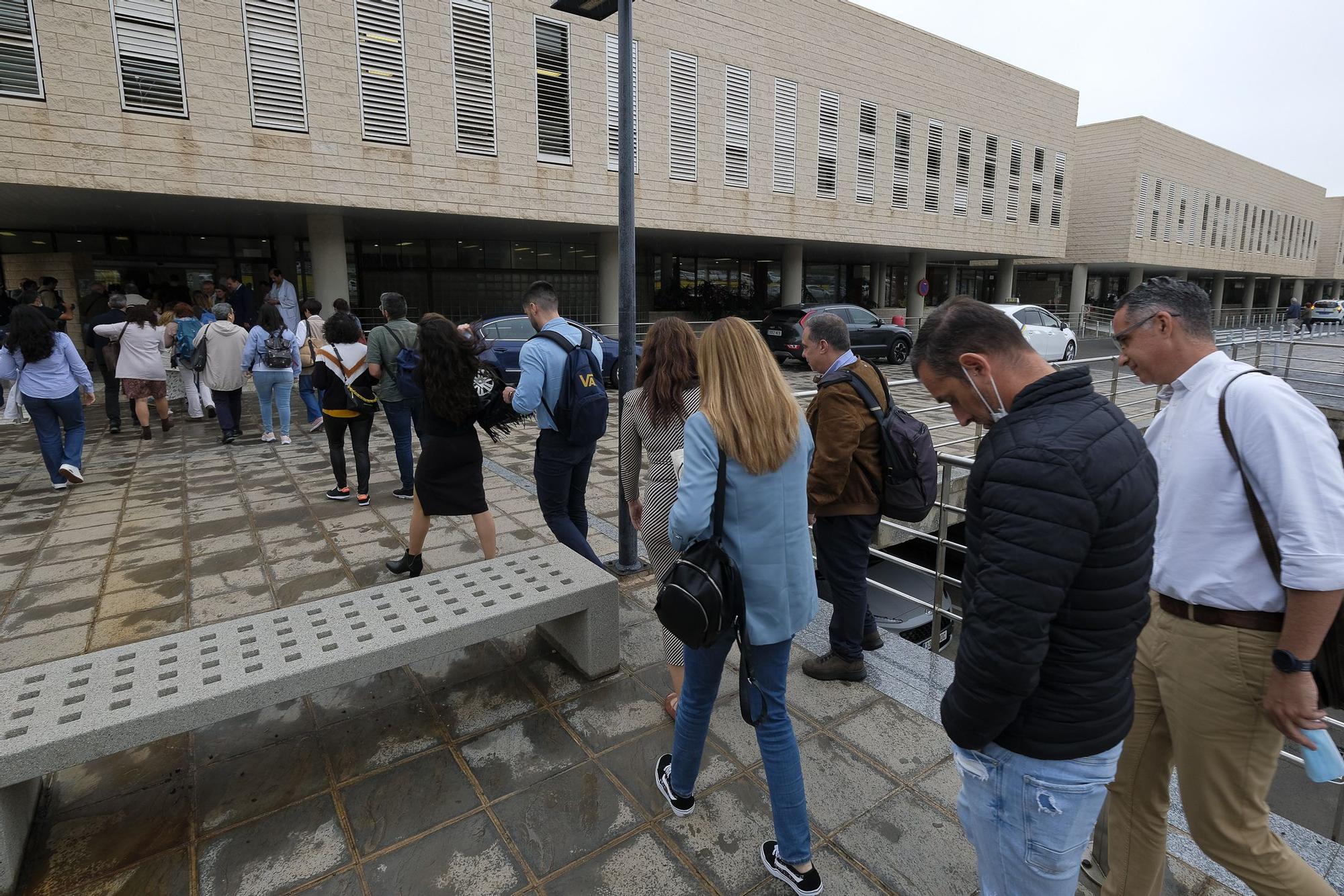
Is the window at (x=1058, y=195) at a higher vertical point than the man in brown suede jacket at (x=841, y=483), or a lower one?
higher

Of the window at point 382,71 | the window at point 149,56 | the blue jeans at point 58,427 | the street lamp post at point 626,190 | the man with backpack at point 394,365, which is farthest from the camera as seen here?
the window at point 382,71

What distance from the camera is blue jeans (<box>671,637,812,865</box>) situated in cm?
224

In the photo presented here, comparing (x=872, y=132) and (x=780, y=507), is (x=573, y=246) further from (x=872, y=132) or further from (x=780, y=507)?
(x=780, y=507)

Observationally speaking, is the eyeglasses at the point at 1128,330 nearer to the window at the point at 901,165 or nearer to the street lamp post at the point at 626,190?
the street lamp post at the point at 626,190

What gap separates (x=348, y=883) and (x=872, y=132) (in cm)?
2389

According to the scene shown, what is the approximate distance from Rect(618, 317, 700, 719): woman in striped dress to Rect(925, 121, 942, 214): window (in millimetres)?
24124

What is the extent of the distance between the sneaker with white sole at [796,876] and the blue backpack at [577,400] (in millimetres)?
2441

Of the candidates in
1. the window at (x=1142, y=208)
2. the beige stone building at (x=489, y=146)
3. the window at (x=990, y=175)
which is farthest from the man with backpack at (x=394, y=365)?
the window at (x=1142, y=208)

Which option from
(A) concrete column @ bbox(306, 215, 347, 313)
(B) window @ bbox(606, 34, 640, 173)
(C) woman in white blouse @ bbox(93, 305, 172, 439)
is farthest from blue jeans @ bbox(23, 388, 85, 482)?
(B) window @ bbox(606, 34, 640, 173)

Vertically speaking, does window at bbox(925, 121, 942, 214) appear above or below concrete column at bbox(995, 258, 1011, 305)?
above

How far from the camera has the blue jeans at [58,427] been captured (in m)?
6.91

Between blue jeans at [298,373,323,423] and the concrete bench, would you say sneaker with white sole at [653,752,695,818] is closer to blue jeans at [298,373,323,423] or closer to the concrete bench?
the concrete bench

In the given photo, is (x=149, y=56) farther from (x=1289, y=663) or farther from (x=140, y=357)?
(x=1289, y=663)

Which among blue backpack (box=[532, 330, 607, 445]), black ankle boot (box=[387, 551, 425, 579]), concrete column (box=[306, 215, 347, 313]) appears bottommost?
black ankle boot (box=[387, 551, 425, 579])
